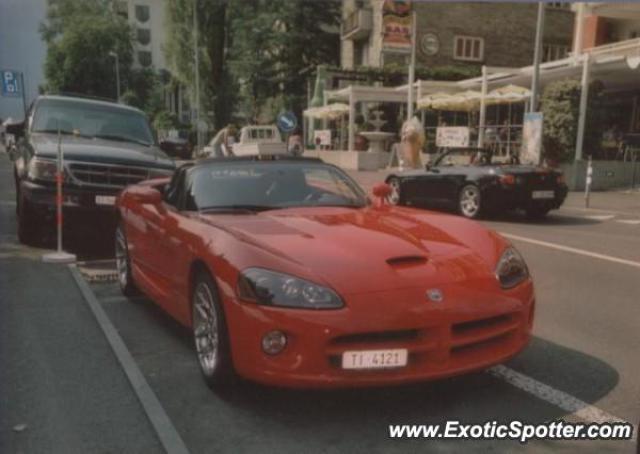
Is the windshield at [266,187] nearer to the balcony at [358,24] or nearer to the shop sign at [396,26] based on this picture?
the shop sign at [396,26]

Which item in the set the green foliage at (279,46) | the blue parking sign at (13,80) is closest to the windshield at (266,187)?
the blue parking sign at (13,80)

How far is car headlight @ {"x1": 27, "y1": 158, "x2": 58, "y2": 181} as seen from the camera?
7.71 m

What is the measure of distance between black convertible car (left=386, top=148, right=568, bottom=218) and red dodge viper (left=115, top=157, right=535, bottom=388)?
278 inches

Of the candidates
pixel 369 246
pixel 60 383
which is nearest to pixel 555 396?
pixel 369 246

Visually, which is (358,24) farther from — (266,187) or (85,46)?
(85,46)

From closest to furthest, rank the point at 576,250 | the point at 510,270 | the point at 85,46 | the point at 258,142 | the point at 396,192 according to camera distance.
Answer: the point at 510,270 → the point at 576,250 → the point at 396,192 → the point at 258,142 → the point at 85,46

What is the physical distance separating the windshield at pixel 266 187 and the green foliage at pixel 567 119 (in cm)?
1552

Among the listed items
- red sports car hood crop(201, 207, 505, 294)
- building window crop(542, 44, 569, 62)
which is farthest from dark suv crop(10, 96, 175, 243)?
building window crop(542, 44, 569, 62)

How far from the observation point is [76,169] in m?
7.78

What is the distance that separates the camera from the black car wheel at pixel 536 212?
11914 mm

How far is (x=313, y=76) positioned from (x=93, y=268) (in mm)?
36366

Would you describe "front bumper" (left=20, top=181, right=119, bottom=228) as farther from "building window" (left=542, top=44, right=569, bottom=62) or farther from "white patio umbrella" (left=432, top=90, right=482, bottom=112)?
"building window" (left=542, top=44, right=569, bottom=62)

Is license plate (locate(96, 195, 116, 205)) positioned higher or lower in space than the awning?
lower

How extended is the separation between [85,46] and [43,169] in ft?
238
